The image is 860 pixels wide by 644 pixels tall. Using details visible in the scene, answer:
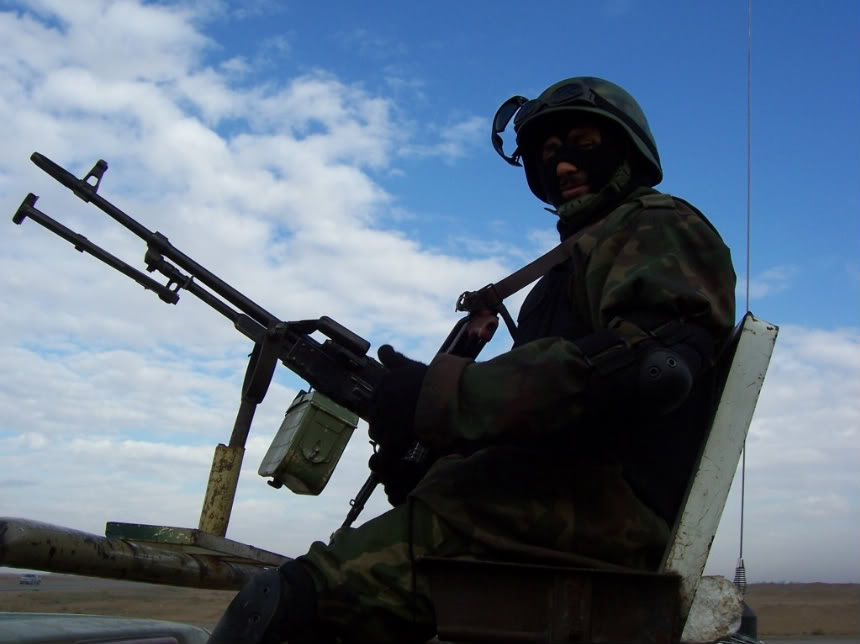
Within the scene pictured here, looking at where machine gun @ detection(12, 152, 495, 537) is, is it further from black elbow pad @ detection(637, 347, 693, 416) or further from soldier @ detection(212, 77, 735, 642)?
black elbow pad @ detection(637, 347, 693, 416)

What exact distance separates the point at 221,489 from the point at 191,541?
472mm

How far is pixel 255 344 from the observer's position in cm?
414

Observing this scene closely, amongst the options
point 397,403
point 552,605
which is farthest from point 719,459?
point 397,403

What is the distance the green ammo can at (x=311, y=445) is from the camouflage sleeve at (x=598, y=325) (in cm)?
143

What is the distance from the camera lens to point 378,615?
2465 mm

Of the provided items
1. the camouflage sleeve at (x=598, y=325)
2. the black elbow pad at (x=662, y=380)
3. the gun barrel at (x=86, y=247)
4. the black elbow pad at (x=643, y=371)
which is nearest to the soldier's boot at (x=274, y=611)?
the camouflage sleeve at (x=598, y=325)

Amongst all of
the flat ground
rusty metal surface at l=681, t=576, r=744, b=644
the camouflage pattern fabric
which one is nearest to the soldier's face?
the camouflage pattern fabric

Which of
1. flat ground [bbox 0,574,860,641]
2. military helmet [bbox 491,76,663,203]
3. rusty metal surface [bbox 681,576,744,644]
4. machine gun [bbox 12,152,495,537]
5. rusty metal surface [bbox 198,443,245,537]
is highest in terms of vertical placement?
military helmet [bbox 491,76,663,203]

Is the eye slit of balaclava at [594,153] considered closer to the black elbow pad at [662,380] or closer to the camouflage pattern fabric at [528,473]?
the camouflage pattern fabric at [528,473]

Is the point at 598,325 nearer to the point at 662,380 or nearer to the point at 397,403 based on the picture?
the point at 662,380

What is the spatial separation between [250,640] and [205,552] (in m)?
0.73

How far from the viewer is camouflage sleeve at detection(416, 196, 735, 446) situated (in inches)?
92.4

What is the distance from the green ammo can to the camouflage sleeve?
1.43m

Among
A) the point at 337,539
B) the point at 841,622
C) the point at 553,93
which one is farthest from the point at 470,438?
the point at 841,622
